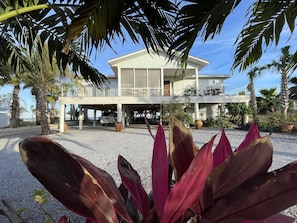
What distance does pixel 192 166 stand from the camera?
2.14 ft

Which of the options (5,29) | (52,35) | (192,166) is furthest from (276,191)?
(5,29)

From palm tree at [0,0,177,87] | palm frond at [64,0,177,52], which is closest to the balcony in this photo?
palm tree at [0,0,177,87]

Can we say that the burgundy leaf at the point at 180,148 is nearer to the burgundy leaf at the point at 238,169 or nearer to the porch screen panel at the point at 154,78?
the burgundy leaf at the point at 238,169

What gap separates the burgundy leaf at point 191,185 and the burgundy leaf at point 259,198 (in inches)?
3.5

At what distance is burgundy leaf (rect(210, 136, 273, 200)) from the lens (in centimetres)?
72

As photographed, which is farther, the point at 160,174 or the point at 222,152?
the point at 222,152

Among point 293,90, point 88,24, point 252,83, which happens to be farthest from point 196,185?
point 293,90

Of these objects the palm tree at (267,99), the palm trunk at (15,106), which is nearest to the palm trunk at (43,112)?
the palm trunk at (15,106)

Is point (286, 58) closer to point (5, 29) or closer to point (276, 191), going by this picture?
point (5, 29)

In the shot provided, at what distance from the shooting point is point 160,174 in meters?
0.77

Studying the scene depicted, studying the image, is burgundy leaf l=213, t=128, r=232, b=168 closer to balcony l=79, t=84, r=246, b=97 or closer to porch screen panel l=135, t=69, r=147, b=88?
balcony l=79, t=84, r=246, b=97

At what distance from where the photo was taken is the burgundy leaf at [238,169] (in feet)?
2.36

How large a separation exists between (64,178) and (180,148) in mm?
374

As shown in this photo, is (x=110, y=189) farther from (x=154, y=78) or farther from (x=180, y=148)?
(x=154, y=78)
